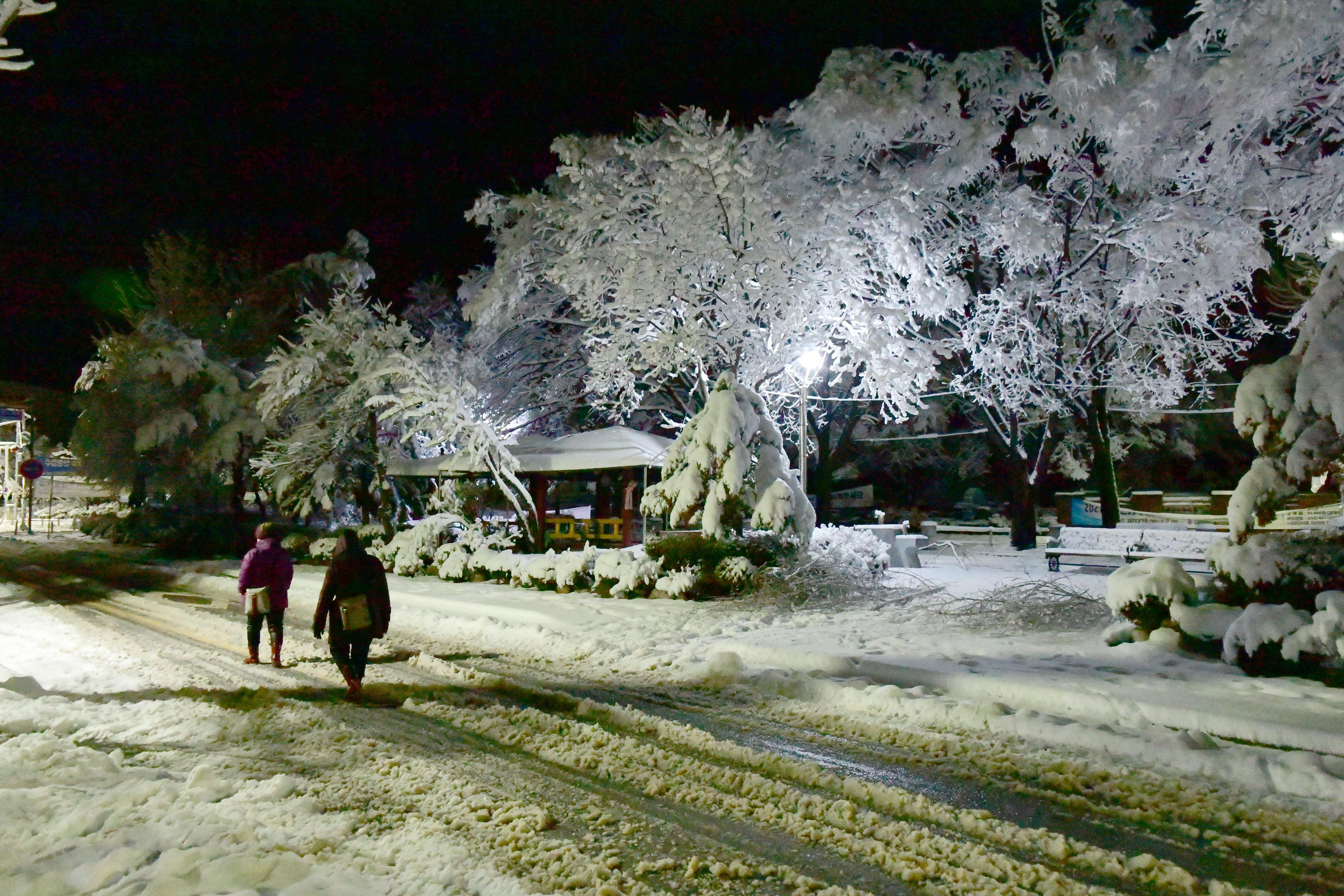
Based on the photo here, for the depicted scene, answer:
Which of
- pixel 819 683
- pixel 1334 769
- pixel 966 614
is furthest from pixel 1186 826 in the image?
pixel 966 614

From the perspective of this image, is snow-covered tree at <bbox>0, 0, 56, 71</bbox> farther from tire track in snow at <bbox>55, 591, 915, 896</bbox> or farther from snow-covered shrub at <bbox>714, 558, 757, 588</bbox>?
snow-covered shrub at <bbox>714, 558, 757, 588</bbox>

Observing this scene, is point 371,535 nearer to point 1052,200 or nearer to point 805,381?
point 805,381

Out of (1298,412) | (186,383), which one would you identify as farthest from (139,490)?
(1298,412)

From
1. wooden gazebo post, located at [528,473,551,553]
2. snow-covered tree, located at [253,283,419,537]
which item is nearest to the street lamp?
wooden gazebo post, located at [528,473,551,553]

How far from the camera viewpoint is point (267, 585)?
10102 millimetres

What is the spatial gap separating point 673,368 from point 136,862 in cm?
1728

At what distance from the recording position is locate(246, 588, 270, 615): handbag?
1008 cm

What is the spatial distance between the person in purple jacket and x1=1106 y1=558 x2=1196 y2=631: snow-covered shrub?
9.39 m

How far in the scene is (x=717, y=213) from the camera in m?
17.9

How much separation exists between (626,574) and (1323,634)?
9943 millimetres

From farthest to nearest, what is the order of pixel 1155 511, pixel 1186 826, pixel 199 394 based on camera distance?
pixel 1155 511, pixel 199 394, pixel 1186 826

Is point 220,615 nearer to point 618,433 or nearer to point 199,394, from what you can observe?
point 618,433

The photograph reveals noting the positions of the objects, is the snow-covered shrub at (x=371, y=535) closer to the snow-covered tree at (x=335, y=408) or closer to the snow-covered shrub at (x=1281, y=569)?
the snow-covered tree at (x=335, y=408)

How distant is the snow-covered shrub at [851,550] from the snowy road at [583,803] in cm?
739
